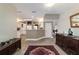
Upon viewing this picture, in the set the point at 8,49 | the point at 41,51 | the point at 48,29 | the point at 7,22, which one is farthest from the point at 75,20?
the point at 48,29

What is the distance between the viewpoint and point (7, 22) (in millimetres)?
4906

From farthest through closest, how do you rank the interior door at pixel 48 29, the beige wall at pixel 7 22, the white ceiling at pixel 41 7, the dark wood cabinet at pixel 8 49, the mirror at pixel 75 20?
1. the interior door at pixel 48 29
2. the white ceiling at pixel 41 7
3. the mirror at pixel 75 20
4. the beige wall at pixel 7 22
5. the dark wood cabinet at pixel 8 49

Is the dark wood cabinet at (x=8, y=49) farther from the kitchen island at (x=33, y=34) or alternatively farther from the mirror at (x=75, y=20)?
the kitchen island at (x=33, y=34)

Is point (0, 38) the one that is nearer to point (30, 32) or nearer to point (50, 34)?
point (30, 32)

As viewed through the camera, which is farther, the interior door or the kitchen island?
the interior door

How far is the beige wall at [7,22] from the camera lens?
15.1ft

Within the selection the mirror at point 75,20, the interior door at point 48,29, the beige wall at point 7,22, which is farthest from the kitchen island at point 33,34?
the mirror at point 75,20

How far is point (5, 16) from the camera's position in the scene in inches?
188

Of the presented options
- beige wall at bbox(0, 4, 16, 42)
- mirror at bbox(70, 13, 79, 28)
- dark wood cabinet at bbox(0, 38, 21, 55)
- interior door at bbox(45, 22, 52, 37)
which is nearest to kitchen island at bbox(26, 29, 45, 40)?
interior door at bbox(45, 22, 52, 37)

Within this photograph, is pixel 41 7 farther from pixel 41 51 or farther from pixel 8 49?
pixel 8 49

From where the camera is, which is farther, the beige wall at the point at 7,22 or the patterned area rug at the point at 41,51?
the beige wall at the point at 7,22

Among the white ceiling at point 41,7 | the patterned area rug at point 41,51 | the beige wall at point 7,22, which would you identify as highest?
the white ceiling at point 41,7

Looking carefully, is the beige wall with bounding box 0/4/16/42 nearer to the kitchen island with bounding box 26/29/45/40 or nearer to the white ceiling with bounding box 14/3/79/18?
the white ceiling with bounding box 14/3/79/18

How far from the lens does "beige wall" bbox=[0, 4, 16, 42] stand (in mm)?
4602
